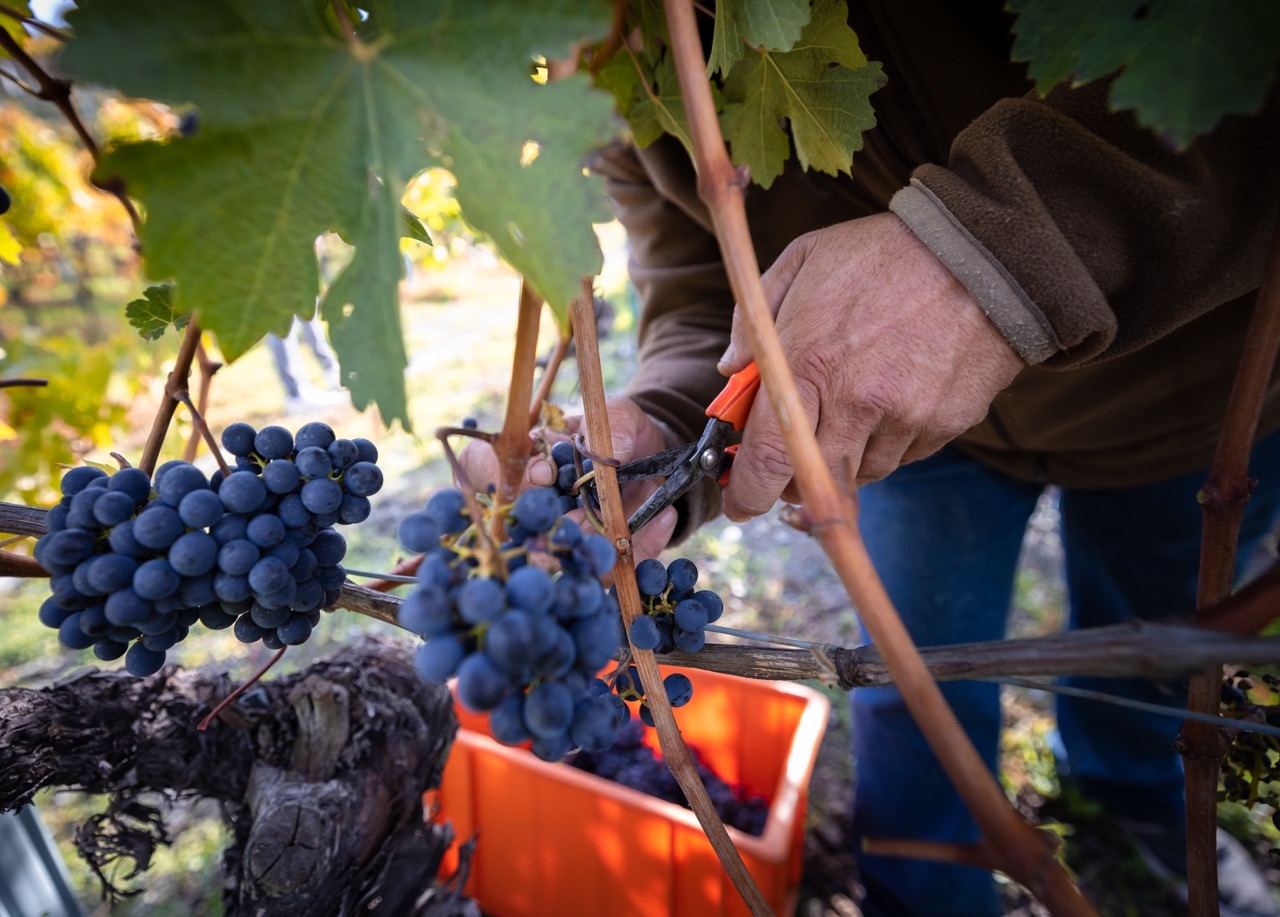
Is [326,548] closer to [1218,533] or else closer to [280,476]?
[280,476]

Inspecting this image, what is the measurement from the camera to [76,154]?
291 inches

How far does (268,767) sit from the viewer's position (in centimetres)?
115

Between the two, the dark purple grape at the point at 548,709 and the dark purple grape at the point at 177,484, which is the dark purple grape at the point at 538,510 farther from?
the dark purple grape at the point at 177,484

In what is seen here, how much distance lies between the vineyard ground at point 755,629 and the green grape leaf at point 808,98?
24.6 inches

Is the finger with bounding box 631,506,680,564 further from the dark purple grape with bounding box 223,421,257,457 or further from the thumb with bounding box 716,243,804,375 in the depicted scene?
the dark purple grape with bounding box 223,421,257,457

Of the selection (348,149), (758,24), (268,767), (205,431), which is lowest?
(268,767)

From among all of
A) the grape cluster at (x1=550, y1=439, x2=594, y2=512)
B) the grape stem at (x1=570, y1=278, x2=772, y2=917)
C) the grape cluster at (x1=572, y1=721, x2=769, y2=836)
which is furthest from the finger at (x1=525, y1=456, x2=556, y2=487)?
the grape cluster at (x1=572, y1=721, x2=769, y2=836)

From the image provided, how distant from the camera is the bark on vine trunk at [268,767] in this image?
102 cm

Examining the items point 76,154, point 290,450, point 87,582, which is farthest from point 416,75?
point 76,154

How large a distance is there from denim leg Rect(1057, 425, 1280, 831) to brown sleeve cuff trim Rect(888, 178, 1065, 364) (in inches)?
41.0

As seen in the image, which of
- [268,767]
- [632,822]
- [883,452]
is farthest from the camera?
[632,822]

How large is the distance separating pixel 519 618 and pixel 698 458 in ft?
1.52

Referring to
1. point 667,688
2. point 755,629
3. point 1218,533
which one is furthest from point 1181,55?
point 755,629

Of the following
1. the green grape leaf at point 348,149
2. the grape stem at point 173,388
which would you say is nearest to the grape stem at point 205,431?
the grape stem at point 173,388
